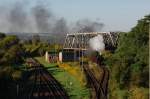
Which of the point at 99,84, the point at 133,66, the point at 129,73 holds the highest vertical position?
the point at 133,66

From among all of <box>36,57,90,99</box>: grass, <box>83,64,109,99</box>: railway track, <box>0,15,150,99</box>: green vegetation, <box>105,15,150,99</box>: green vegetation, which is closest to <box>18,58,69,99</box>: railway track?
<box>36,57,90,99</box>: grass

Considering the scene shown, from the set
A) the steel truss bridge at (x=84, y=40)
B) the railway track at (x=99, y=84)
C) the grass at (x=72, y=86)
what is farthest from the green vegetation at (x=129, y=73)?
the steel truss bridge at (x=84, y=40)

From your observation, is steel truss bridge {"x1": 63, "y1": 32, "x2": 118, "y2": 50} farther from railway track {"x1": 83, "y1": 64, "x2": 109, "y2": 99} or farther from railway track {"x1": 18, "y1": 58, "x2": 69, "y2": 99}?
railway track {"x1": 18, "y1": 58, "x2": 69, "y2": 99}

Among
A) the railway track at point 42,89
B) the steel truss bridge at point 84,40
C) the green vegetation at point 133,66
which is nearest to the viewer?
the green vegetation at point 133,66

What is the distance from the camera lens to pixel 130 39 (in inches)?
1425

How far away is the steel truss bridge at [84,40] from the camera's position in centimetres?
8431

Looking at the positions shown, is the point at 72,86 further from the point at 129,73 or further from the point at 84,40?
the point at 84,40

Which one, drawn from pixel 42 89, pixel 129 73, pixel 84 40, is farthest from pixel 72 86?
pixel 84 40

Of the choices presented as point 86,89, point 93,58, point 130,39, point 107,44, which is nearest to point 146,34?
point 130,39

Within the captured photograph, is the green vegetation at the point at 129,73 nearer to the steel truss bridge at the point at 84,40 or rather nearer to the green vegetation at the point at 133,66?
the green vegetation at the point at 133,66

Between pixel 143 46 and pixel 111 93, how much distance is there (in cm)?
448

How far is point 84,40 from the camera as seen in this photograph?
94.3m

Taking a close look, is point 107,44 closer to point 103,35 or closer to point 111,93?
point 103,35

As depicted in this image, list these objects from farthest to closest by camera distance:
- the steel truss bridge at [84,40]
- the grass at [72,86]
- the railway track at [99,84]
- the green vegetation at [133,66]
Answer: the steel truss bridge at [84,40] → the railway track at [99,84] → the grass at [72,86] → the green vegetation at [133,66]
